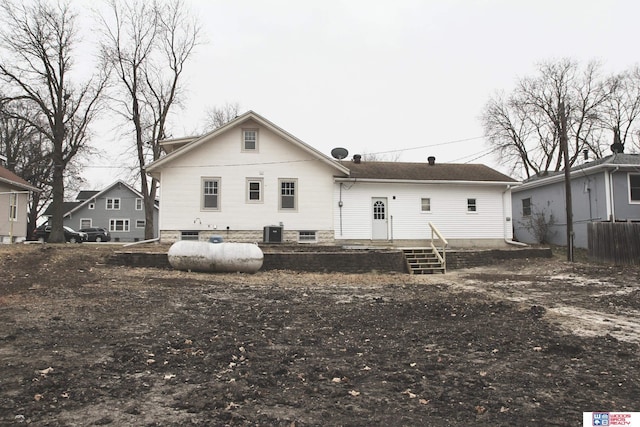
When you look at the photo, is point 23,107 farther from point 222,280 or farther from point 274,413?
point 274,413

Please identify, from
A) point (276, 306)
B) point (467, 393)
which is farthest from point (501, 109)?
point (467, 393)

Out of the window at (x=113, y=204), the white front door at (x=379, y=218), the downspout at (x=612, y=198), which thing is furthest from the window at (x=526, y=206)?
the window at (x=113, y=204)

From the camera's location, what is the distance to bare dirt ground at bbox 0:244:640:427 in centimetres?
387

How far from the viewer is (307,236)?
68.6ft

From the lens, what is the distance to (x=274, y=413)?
3.83 meters

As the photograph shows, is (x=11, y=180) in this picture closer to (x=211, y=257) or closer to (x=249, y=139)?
(x=249, y=139)

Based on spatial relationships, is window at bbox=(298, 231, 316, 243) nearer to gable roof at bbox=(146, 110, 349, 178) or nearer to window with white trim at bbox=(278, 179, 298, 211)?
window with white trim at bbox=(278, 179, 298, 211)

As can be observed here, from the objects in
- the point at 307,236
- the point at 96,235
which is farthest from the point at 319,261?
the point at 96,235

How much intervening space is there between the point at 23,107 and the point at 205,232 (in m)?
19.7

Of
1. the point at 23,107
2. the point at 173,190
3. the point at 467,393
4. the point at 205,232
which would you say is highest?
the point at 23,107

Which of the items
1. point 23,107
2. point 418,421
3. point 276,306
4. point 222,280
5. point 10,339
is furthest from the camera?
point 23,107

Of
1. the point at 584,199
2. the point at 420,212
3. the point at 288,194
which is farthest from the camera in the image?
the point at 584,199

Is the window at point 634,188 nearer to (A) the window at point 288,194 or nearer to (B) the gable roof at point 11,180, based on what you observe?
(A) the window at point 288,194

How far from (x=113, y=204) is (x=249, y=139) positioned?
3546 centimetres
